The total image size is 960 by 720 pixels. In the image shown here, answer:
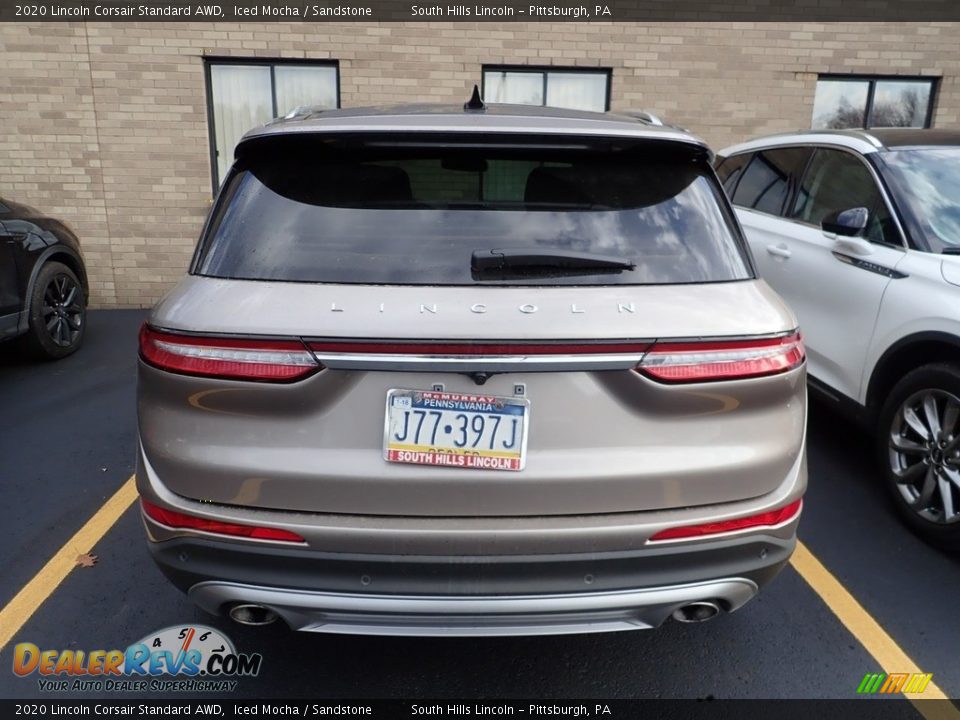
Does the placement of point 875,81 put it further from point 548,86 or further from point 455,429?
point 455,429

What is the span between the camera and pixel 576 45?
25.1 feet

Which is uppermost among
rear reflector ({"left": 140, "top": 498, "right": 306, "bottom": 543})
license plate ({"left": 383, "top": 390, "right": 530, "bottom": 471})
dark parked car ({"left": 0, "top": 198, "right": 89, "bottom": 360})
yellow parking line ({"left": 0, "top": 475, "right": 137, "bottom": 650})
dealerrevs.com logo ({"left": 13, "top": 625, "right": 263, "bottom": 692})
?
license plate ({"left": 383, "top": 390, "right": 530, "bottom": 471})

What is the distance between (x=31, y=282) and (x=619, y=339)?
5.63 meters

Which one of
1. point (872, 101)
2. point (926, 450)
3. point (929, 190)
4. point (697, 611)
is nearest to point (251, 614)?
point (697, 611)

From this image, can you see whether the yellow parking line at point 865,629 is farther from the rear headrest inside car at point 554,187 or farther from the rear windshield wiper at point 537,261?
the rear headrest inside car at point 554,187

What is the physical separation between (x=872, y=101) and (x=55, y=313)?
29.8ft

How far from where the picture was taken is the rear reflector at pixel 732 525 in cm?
183

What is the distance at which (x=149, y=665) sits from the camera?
2.48 metres

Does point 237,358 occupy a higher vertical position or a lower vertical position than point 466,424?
higher

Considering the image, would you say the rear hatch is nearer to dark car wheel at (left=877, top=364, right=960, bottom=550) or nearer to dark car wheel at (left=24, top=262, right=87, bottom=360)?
dark car wheel at (left=877, top=364, right=960, bottom=550)

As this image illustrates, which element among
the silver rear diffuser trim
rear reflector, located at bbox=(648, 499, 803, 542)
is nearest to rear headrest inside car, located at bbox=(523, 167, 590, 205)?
rear reflector, located at bbox=(648, 499, 803, 542)

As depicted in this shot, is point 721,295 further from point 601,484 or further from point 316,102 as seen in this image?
point 316,102

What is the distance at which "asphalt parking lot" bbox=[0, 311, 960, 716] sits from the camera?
94.3 inches

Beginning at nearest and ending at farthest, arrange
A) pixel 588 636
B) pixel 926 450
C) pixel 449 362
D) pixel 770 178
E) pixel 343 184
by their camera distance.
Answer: pixel 449 362 < pixel 343 184 < pixel 588 636 < pixel 926 450 < pixel 770 178
